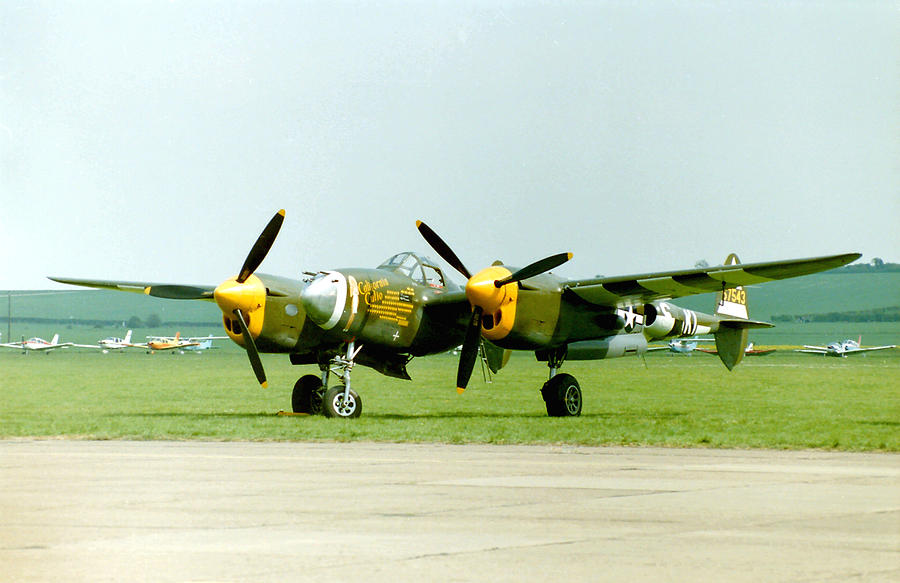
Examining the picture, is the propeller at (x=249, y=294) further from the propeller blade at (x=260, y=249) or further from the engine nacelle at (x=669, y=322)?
the engine nacelle at (x=669, y=322)

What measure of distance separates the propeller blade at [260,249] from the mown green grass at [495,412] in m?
3.42

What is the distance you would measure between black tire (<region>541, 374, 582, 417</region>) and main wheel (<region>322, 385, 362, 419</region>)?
495 centimetres

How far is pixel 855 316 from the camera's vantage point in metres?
195

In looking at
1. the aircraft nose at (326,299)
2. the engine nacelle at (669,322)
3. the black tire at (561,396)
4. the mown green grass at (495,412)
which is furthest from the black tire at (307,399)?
the engine nacelle at (669,322)

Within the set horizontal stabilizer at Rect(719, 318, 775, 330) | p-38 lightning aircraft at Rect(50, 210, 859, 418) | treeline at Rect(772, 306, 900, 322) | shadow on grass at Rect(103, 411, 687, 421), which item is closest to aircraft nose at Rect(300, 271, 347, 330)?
p-38 lightning aircraft at Rect(50, 210, 859, 418)

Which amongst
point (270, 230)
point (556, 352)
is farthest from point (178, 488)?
point (556, 352)

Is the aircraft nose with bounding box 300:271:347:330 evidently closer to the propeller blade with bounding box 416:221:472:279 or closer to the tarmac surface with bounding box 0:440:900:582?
the propeller blade with bounding box 416:221:472:279

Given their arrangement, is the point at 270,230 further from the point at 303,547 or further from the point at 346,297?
the point at 303,547

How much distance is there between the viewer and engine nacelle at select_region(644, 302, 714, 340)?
32.8 meters

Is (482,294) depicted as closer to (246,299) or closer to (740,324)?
(246,299)

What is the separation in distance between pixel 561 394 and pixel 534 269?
418 cm

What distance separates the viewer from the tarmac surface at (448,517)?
9578 millimetres

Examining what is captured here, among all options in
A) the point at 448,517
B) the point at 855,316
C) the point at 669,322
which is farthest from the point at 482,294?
the point at 855,316

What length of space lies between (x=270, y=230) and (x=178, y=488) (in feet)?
49.1
